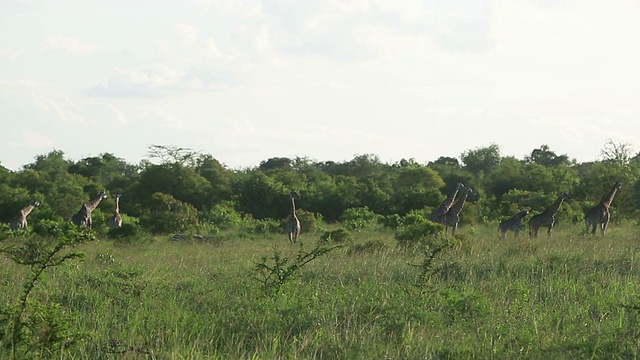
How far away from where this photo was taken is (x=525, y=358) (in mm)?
6309

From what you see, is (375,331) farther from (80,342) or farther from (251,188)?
(251,188)

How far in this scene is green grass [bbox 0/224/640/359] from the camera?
6477mm

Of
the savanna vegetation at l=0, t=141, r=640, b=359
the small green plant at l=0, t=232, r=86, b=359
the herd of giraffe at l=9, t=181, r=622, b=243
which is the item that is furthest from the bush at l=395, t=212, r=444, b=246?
the small green plant at l=0, t=232, r=86, b=359

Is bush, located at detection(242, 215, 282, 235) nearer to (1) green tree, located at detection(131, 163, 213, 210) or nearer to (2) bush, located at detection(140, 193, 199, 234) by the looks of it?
(2) bush, located at detection(140, 193, 199, 234)

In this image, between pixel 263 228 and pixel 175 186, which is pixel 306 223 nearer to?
pixel 263 228

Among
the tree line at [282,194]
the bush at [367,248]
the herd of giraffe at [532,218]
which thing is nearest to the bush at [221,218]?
the tree line at [282,194]

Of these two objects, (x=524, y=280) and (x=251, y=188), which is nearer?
(x=524, y=280)

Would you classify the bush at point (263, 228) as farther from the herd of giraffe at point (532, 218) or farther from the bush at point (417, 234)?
the bush at point (417, 234)

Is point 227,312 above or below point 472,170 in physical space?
below

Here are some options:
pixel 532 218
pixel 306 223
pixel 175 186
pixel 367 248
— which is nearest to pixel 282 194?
pixel 175 186

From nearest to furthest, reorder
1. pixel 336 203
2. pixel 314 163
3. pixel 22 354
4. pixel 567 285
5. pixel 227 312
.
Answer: pixel 22 354, pixel 227 312, pixel 567 285, pixel 336 203, pixel 314 163

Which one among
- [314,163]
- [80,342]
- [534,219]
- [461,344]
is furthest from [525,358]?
[314,163]

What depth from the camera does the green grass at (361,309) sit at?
21.2 feet

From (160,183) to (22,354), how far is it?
2915cm
